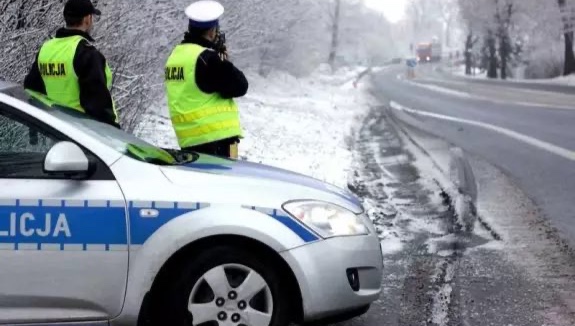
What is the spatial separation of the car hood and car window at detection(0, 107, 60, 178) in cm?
69

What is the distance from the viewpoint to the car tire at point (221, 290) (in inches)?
153

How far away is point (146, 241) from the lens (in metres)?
3.84

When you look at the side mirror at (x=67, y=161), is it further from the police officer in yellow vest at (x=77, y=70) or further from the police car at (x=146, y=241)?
the police officer in yellow vest at (x=77, y=70)

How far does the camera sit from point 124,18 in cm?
981

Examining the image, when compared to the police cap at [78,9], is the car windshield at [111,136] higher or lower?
lower

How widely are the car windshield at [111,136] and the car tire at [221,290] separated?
24.3 inches

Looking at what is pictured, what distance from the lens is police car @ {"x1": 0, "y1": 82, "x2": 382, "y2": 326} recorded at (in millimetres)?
3781

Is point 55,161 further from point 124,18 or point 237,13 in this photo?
point 237,13

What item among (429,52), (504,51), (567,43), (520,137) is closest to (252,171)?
(520,137)

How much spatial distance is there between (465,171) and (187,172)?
7982 millimetres

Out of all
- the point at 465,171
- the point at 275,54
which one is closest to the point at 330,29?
the point at 275,54

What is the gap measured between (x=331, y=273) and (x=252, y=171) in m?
0.76

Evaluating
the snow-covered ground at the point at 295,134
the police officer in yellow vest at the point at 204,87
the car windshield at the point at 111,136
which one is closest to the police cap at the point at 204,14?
the police officer in yellow vest at the point at 204,87

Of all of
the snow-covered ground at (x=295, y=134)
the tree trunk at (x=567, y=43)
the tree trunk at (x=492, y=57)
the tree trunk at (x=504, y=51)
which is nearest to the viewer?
the snow-covered ground at (x=295, y=134)
